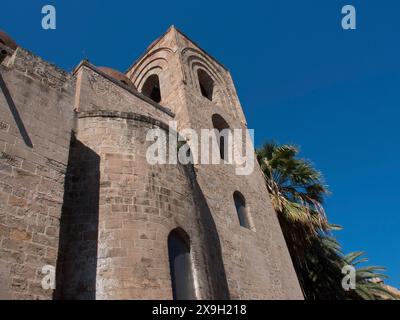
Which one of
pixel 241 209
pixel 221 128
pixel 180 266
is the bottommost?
pixel 180 266

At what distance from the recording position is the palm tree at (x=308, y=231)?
12328 mm

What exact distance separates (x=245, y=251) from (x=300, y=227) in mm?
4049

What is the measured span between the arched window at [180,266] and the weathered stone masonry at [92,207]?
0.35 ft

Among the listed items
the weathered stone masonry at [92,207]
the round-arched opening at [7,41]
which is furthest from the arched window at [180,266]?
the round-arched opening at [7,41]

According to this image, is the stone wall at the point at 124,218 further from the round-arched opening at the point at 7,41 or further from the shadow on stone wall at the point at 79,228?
the round-arched opening at the point at 7,41

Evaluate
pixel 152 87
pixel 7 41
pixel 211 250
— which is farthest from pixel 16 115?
pixel 152 87

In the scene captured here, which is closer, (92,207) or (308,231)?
(92,207)

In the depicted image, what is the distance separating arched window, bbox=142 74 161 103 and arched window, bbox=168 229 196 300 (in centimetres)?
1064

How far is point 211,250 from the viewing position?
7750mm

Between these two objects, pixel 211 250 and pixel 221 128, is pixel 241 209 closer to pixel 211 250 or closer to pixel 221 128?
pixel 211 250

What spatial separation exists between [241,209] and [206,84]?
733 centimetres

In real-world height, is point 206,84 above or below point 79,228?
above

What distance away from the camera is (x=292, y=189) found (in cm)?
1346

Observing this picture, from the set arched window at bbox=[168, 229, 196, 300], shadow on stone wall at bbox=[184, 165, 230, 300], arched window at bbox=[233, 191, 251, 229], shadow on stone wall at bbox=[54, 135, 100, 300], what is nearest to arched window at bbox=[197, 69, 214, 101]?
arched window at bbox=[233, 191, 251, 229]
